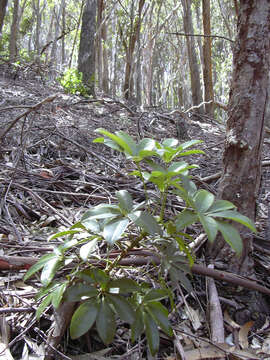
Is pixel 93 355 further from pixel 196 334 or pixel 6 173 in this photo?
pixel 6 173

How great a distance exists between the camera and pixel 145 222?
860 millimetres

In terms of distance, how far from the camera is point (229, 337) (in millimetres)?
1177

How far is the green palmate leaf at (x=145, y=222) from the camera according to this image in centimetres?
85

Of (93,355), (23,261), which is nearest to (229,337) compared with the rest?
(93,355)

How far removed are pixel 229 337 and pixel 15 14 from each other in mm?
9783

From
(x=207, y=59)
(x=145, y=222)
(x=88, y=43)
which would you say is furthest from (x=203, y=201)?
(x=88, y=43)

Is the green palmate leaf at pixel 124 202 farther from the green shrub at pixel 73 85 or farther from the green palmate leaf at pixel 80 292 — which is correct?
the green shrub at pixel 73 85

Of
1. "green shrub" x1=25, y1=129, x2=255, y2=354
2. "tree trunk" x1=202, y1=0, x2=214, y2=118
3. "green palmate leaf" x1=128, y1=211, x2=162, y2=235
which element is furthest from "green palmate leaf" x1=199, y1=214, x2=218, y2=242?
"tree trunk" x1=202, y1=0, x2=214, y2=118

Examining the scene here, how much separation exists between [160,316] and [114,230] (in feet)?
1.02

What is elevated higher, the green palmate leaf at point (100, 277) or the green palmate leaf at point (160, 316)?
the green palmate leaf at point (100, 277)

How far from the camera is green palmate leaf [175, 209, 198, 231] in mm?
881

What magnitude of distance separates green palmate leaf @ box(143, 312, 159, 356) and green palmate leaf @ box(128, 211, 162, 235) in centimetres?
27

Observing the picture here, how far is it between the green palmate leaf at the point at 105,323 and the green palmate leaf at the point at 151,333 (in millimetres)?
98

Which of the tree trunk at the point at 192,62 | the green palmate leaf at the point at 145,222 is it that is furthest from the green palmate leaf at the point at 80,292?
the tree trunk at the point at 192,62
